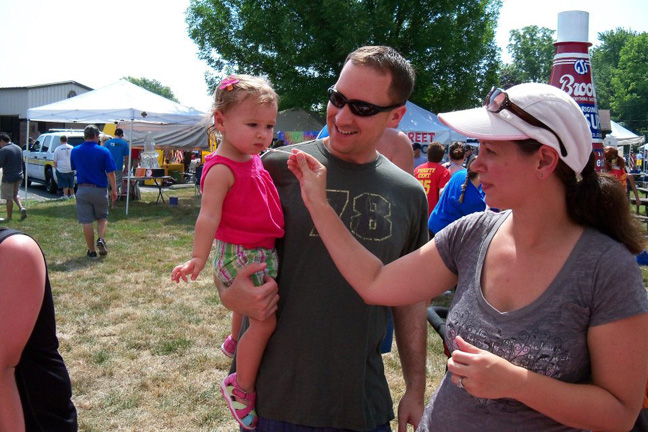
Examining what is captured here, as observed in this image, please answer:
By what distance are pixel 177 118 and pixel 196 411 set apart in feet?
39.9

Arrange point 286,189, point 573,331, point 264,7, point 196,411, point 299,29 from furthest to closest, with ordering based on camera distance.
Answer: point 264,7 → point 299,29 → point 196,411 → point 286,189 → point 573,331

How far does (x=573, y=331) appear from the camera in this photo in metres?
1.51

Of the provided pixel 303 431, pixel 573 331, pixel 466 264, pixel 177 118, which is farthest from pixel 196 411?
pixel 177 118

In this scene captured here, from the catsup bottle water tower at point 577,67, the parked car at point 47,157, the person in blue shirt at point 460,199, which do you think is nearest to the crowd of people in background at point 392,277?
the catsup bottle water tower at point 577,67

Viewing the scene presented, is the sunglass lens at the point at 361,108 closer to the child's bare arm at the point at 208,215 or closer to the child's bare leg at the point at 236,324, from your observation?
the child's bare arm at the point at 208,215

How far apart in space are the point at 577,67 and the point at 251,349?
4.01m

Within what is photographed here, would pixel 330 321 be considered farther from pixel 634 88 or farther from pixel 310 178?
pixel 634 88

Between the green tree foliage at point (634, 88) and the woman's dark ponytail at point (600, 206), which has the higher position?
the green tree foliage at point (634, 88)

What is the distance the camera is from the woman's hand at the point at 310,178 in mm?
1872

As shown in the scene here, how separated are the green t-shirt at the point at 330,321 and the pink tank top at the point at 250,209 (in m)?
0.05

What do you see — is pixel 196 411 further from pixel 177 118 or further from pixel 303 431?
pixel 177 118

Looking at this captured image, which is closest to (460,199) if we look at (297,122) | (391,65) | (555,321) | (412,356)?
(412,356)

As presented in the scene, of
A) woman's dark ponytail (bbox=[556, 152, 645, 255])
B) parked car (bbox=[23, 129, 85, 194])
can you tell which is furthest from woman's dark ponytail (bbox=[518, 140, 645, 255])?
parked car (bbox=[23, 129, 85, 194])

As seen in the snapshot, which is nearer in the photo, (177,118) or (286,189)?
(286,189)
